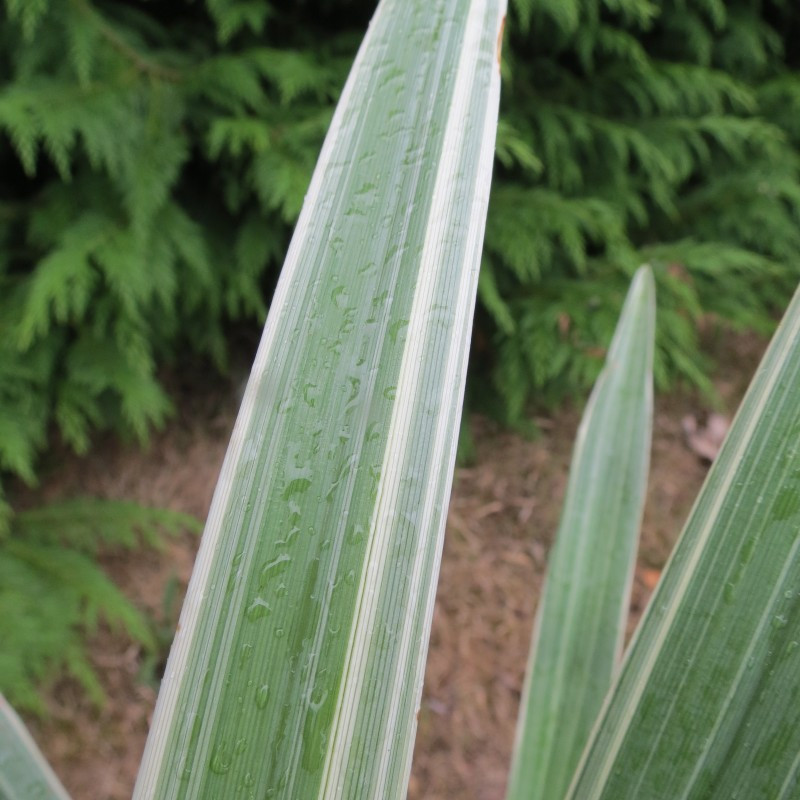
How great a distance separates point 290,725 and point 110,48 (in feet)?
4.73

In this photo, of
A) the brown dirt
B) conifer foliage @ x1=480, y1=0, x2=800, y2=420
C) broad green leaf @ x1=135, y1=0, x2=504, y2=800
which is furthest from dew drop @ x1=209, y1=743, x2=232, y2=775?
conifer foliage @ x1=480, y1=0, x2=800, y2=420

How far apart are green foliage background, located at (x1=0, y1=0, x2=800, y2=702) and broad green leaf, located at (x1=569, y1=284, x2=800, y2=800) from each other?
1.09m

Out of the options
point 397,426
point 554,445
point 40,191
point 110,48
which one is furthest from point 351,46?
point 397,426

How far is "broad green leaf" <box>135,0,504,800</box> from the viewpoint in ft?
1.16

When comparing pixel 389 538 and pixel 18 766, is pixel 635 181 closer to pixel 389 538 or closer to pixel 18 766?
pixel 389 538

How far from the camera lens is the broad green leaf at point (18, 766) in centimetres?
42

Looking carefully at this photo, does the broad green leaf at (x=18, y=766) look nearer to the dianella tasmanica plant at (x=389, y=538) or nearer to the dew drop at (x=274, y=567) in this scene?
the dianella tasmanica plant at (x=389, y=538)

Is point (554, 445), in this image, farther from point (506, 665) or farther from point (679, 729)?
point (679, 729)

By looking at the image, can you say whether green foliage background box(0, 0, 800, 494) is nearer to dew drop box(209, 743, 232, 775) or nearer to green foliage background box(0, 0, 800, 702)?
green foliage background box(0, 0, 800, 702)

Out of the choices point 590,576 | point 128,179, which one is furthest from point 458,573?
point 128,179

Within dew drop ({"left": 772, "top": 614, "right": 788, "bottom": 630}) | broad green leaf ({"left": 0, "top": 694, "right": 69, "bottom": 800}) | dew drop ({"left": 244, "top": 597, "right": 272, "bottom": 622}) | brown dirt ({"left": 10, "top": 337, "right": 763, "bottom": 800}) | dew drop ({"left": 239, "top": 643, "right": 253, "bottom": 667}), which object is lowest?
brown dirt ({"left": 10, "top": 337, "right": 763, "bottom": 800})

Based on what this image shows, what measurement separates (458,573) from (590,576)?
38.6 inches

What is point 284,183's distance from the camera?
1286mm

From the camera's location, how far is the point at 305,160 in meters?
1.39
